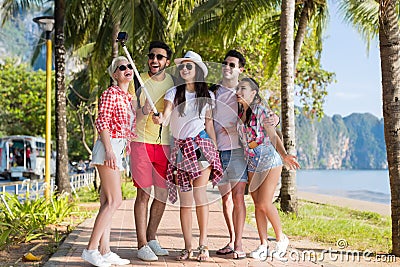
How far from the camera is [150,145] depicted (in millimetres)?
6164

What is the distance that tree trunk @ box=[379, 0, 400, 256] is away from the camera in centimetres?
728

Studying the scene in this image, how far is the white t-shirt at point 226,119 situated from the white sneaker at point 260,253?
1143mm

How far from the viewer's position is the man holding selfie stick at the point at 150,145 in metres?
6.15

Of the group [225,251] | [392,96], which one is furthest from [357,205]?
[225,251]

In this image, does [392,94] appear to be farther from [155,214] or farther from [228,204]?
[155,214]

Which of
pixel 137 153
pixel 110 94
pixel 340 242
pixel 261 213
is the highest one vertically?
pixel 110 94

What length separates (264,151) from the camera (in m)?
6.30

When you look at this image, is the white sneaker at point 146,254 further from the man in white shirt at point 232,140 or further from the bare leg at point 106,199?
the man in white shirt at point 232,140

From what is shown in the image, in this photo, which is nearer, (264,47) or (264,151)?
(264,151)

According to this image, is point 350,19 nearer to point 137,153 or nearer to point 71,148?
point 137,153

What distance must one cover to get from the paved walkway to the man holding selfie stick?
1.55 ft

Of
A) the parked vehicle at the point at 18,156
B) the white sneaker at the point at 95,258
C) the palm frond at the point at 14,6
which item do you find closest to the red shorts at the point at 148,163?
the white sneaker at the point at 95,258

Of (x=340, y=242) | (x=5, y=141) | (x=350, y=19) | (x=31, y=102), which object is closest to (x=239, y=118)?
(x=340, y=242)

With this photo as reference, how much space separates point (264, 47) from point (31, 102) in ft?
89.2
